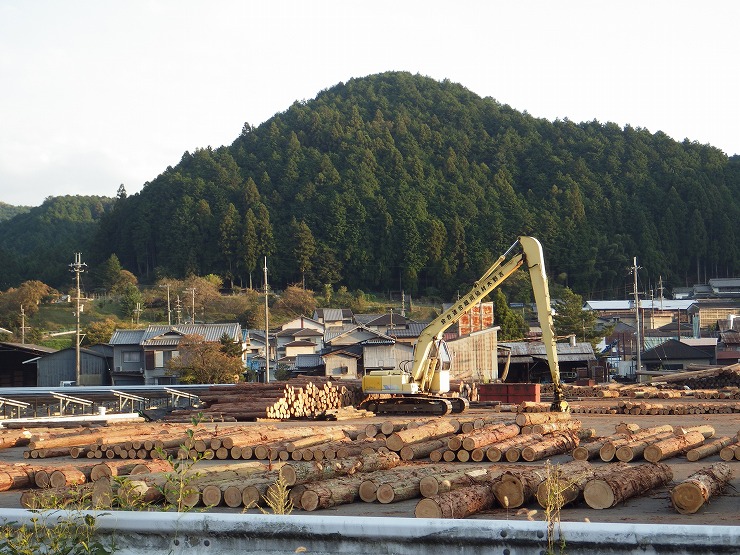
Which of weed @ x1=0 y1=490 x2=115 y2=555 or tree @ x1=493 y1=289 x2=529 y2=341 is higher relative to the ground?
tree @ x1=493 y1=289 x2=529 y2=341

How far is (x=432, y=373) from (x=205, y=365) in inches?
844

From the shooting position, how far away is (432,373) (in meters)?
27.5

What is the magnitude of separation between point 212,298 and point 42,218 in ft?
240

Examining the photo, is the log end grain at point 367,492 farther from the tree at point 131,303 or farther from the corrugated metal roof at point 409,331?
the tree at point 131,303

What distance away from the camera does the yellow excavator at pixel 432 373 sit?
25484mm

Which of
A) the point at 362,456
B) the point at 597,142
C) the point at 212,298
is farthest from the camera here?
the point at 597,142

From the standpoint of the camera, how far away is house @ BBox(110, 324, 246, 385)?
52844mm

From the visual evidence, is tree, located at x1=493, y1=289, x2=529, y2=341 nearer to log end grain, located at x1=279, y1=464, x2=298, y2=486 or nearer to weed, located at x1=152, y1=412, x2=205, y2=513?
log end grain, located at x1=279, y1=464, x2=298, y2=486

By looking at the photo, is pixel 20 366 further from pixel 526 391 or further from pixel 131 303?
pixel 526 391

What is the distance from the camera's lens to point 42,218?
144500 mm

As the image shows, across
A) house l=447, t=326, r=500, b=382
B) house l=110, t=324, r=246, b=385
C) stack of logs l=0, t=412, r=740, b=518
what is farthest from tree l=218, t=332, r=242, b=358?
stack of logs l=0, t=412, r=740, b=518

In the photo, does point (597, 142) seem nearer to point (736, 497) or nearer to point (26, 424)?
point (26, 424)

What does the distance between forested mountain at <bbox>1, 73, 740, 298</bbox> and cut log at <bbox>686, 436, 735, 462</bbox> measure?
8421cm

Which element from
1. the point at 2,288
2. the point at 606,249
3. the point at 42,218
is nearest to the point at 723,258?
the point at 606,249
